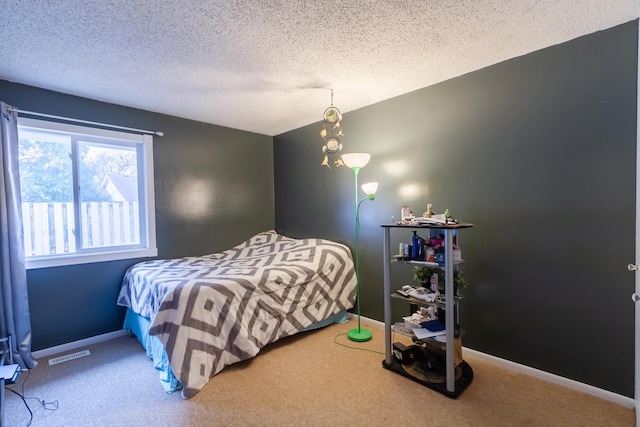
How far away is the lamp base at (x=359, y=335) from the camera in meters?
2.62

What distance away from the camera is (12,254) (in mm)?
2221

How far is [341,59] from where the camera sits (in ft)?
6.88

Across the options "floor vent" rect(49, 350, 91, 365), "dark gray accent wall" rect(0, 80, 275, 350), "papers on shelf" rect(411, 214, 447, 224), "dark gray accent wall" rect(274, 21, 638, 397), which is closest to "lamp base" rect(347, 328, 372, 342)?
"dark gray accent wall" rect(274, 21, 638, 397)

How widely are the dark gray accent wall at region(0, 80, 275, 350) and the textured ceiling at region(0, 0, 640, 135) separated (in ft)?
0.86

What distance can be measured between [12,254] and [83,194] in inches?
29.8

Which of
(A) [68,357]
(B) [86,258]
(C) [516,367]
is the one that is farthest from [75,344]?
(C) [516,367]

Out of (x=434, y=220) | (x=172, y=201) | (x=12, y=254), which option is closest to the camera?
(x=434, y=220)

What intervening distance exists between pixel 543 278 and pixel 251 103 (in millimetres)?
2873

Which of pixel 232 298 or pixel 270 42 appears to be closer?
pixel 270 42

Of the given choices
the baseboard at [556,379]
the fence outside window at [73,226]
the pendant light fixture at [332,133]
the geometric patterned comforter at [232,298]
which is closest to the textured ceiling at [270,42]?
the pendant light fixture at [332,133]

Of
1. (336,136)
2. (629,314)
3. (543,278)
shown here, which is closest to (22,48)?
(336,136)

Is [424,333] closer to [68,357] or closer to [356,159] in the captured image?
[356,159]

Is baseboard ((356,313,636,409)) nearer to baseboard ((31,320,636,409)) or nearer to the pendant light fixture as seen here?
baseboard ((31,320,636,409))

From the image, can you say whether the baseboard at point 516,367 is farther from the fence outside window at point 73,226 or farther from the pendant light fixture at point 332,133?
the pendant light fixture at point 332,133
